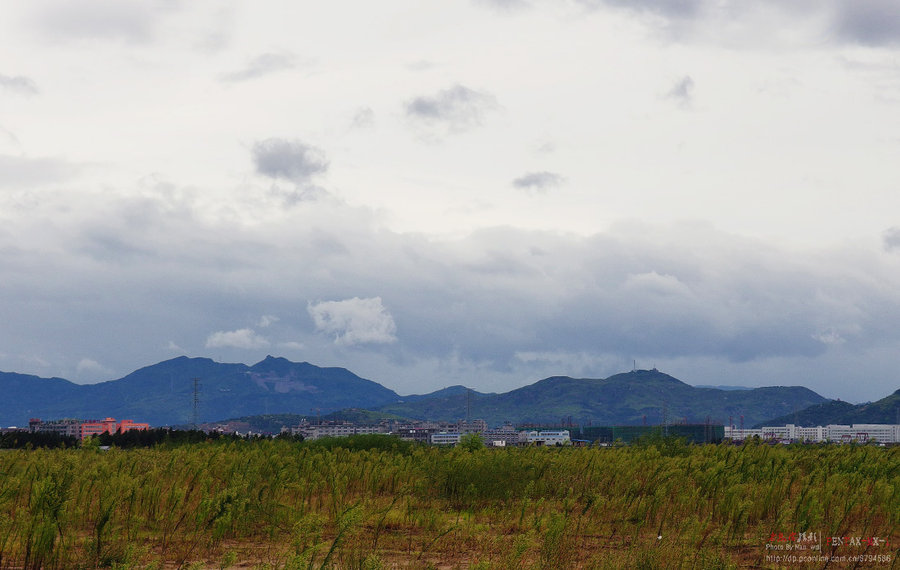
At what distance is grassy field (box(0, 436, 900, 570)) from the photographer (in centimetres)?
1147

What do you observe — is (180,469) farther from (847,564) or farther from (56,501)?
(847,564)

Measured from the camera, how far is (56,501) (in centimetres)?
1227

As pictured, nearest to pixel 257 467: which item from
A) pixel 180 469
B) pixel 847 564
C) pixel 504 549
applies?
pixel 180 469

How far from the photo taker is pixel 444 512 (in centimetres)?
1664

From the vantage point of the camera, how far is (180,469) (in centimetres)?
1817

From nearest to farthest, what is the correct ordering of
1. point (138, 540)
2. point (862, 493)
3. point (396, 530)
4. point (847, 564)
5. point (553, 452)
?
point (847, 564) → point (138, 540) → point (396, 530) → point (862, 493) → point (553, 452)

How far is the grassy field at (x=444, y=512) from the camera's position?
11.5m

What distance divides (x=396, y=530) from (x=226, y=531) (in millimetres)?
2904

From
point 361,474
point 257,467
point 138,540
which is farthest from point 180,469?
point 138,540

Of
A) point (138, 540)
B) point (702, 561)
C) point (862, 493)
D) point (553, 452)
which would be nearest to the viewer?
point (702, 561)

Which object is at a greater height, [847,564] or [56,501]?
[56,501]

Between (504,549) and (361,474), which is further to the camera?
(361,474)

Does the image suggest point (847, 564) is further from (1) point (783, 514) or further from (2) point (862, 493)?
(2) point (862, 493)

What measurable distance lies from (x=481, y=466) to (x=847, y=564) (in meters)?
8.63
